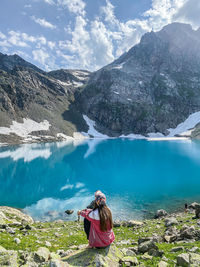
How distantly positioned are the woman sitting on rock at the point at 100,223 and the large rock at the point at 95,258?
246 mm

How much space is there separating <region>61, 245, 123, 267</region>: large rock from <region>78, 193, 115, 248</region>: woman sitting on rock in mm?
246

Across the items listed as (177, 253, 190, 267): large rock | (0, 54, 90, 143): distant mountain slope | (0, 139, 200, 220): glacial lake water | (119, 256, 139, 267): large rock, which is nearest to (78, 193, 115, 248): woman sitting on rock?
(119, 256, 139, 267): large rock

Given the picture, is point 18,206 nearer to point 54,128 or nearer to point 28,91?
point 54,128

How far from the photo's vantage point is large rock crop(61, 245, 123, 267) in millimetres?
5519

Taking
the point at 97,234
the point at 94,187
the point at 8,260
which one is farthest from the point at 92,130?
the point at 8,260

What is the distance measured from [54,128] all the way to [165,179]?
117m

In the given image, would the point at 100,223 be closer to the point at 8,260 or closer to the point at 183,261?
the point at 183,261

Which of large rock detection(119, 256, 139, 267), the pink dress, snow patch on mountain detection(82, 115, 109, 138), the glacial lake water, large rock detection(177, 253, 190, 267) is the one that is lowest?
the glacial lake water

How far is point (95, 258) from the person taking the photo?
18.6ft

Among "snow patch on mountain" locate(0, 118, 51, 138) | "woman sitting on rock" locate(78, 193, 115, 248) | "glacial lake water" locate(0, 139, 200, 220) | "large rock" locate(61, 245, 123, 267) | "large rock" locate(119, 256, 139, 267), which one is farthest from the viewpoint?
"snow patch on mountain" locate(0, 118, 51, 138)

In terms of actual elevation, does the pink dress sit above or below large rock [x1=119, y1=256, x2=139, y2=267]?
above

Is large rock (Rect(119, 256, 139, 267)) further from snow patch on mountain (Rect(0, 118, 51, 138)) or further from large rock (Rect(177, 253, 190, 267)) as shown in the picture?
snow patch on mountain (Rect(0, 118, 51, 138))

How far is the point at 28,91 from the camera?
163m

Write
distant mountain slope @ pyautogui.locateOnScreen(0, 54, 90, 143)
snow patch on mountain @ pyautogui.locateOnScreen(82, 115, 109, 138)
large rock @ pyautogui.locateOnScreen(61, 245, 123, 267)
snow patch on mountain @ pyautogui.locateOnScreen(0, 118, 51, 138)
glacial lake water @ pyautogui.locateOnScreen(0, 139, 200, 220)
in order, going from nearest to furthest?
large rock @ pyautogui.locateOnScreen(61, 245, 123, 267)
glacial lake water @ pyautogui.locateOnScreen(0, 139, 200, 220)
snow patch on mountain @ pyautogui.locateOnScreen(0, 118, 51, 138)
distant mountain slope @ pyautogui.locateOnScreen(0, 54, 90, 143)
snow patch on mountain @ pyautogui.locateOnScreen(82, 115, 109, 138)
